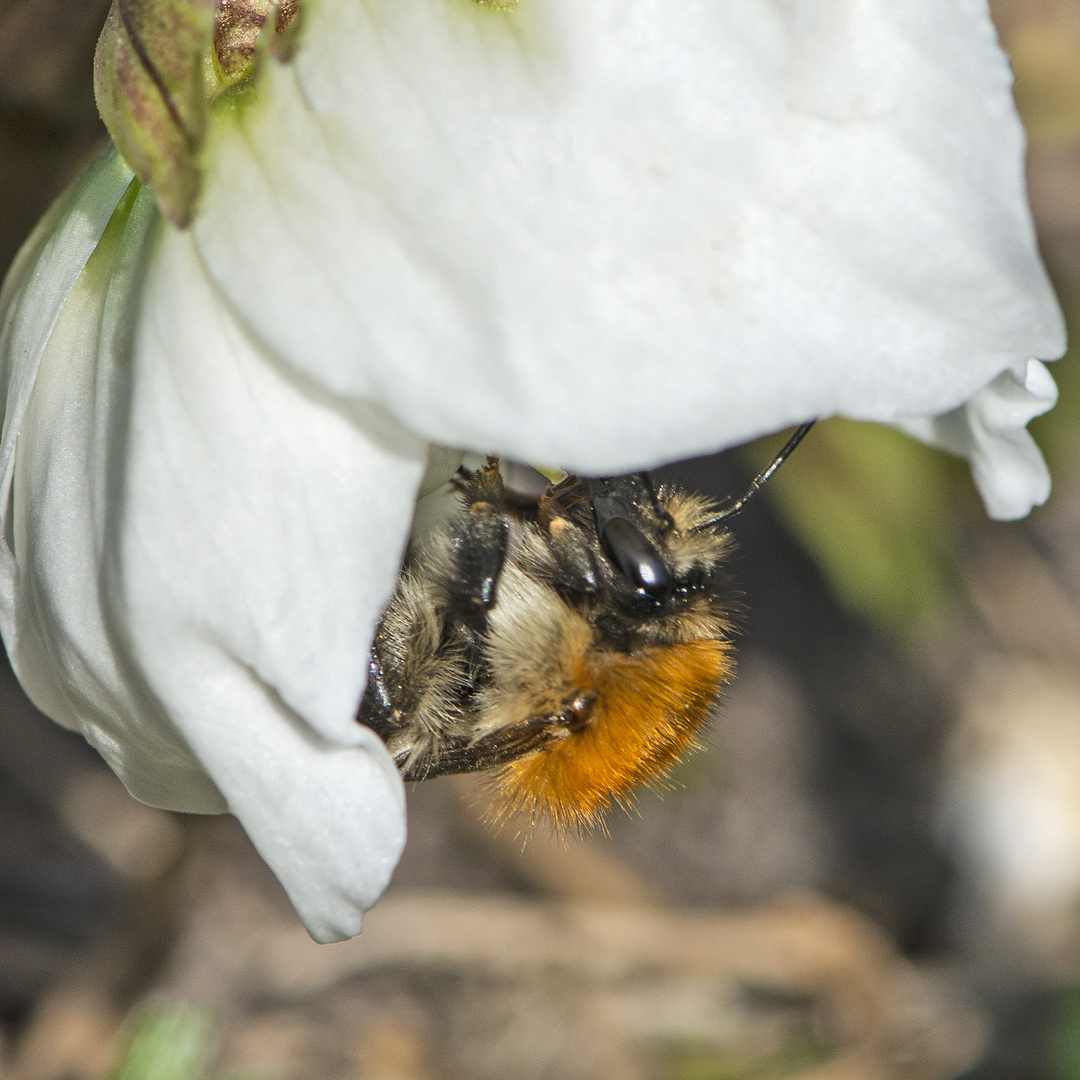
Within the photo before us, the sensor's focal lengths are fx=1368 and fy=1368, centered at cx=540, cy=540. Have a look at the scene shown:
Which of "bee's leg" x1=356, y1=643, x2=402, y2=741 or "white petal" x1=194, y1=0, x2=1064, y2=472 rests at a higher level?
"white petal" x1=194, y1=0, x2=1064, y2=472

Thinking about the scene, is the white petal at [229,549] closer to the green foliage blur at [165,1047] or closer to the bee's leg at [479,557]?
the bee's leg at [479,557]

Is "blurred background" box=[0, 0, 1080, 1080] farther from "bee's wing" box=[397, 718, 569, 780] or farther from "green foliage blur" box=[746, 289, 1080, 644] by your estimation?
"bee's wing" box=[397, 718, 569, 780]

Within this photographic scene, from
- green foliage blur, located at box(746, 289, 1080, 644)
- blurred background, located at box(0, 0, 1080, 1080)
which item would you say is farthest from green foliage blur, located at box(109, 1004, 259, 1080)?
green foliage blur, located at box(746, 289, 1080, 644)

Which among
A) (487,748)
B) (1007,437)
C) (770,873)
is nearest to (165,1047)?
(487,748)

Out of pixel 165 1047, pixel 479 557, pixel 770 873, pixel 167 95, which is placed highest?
pixel 167 95

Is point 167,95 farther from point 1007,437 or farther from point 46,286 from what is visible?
point 1007,437

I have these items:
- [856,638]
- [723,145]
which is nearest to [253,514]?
[723,145]
